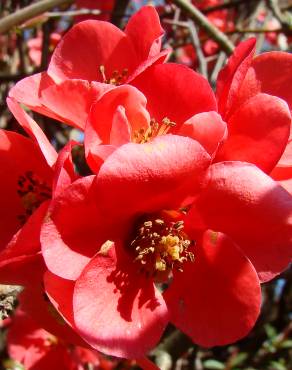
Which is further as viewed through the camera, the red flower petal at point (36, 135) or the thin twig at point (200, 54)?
the thin twig at point (200, 54)

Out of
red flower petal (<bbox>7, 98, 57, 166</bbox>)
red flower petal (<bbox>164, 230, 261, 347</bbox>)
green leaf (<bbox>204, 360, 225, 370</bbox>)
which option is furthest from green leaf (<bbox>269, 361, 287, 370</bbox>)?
red flower petal (<bbox>7, 98, 57, 166</bbox>)

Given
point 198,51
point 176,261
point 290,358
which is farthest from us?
point 290,358

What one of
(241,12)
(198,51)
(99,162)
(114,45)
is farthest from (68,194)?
(241,12)

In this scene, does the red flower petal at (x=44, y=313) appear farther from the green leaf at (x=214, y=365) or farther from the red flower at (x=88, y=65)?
the green leaf at (x=214, y=365)

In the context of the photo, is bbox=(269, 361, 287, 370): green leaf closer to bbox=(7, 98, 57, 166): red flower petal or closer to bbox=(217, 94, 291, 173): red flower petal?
bbox=(217, 94, 291, 173): red flower petal

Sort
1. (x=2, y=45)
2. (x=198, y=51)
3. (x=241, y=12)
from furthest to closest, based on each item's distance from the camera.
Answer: (x=2, y=45) < (x=241, y=12) < (x=198, y=51)

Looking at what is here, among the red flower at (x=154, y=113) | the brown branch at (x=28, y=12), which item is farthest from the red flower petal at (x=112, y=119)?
the brown branch at (x=28, y=12)

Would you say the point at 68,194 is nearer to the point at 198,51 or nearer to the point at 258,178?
the point at 258,178
